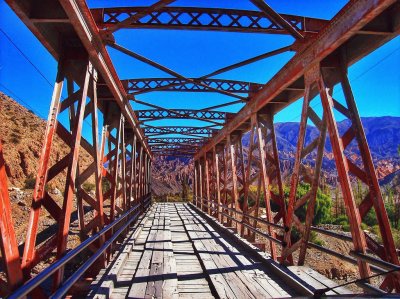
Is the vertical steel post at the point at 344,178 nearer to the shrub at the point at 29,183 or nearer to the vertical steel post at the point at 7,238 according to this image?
the vertical steel post at the point at 7,238

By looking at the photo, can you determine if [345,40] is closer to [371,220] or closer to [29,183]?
[29,183]

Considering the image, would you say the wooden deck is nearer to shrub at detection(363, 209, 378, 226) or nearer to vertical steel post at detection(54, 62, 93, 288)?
vertical steel post at detection(54, 62, 93, 288)

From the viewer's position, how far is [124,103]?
29.7 ft

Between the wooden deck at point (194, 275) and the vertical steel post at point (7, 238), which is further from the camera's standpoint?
the wooden deck at point (194, 275)

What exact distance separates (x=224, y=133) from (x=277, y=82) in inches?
255

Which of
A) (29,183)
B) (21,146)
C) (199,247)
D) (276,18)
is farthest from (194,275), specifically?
(21,146)

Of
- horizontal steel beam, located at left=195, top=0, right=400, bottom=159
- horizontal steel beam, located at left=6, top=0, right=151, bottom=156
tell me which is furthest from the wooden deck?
horizontal steel beam, located at left=6, top=0, right=151, bottom=156

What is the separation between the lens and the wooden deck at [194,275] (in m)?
4.60

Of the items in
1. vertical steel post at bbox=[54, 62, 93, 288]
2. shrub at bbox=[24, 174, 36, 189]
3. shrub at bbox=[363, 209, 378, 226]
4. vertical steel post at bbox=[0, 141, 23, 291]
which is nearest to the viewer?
vertical steel post at bbox=[0, 141, 23, 291]

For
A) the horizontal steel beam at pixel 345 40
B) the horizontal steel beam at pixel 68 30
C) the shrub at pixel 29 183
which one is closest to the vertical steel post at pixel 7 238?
the horizontal steel beam at pixel 68 30

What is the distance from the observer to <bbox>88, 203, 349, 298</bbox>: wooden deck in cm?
460

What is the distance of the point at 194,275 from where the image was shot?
222 inches

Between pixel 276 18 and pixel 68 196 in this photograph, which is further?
pixel 276 18

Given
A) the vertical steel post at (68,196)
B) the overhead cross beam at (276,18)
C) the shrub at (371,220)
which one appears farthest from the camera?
the shrub at (371,220)
